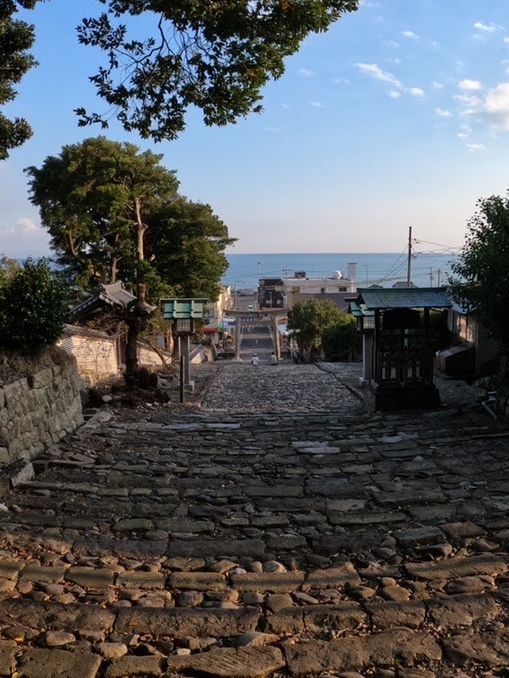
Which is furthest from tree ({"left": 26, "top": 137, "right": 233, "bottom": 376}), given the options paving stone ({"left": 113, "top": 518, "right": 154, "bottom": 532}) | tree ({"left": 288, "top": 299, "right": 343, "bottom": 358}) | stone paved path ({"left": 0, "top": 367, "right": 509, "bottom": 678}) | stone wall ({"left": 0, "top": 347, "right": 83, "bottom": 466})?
paving stone ({"left": 113, "top": 518, "right": 154, "bottom": 532})

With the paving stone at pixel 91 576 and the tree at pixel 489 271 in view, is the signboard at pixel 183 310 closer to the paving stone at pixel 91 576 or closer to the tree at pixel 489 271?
the tree at pixel 489 271

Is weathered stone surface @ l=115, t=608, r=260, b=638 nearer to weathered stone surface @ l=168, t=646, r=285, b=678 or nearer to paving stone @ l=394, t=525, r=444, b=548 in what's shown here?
weathered stone surface @ l=168, t=646, r=285, b=678

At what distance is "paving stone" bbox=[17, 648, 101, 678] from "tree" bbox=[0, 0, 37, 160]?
25.0 feet

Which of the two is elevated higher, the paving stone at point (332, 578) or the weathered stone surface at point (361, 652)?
the weathered stone surface at point (361, 652)

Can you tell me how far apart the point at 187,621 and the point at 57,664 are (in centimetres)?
77

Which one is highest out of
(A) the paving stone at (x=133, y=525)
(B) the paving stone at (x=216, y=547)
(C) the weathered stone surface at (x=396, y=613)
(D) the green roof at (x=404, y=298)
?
(D) the green roof at (x=404, y=298)

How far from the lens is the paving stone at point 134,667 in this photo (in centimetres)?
295

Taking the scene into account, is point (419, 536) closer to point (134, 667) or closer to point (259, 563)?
point (259, 563)

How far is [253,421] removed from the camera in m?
11.3

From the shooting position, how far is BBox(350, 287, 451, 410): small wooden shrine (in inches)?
482

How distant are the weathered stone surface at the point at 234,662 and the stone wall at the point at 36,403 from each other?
14.6ft

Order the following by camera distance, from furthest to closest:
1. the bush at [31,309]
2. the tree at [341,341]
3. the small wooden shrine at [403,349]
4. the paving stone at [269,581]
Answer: the tree at [341,341]
the small wooden shrine at [403,349]
the bush at [31,309]
the paving stone at [269,581]

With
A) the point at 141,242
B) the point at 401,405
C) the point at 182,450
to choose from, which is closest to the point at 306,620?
the point at 182,450

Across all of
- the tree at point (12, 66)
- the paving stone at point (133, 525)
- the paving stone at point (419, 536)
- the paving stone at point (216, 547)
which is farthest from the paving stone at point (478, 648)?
the tree at point (12, 66)
